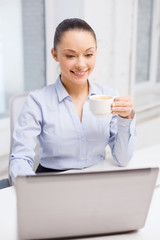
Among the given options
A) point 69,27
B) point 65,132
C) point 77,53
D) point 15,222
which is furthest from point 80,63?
point 15,222

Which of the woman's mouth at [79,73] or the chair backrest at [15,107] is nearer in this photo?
the woman's mouth at [79,73]

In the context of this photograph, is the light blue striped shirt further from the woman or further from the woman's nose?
the woman's nose

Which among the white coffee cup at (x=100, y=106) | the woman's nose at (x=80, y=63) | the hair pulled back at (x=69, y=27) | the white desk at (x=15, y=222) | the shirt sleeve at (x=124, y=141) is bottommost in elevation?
the white desk at (x=15, y=222)

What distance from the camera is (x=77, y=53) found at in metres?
1.20

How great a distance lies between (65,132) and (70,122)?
5 centimetres

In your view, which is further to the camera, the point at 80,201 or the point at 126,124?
the point at 126,124

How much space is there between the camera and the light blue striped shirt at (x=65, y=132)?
4.11 ft

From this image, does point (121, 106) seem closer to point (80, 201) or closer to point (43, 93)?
point (43, 93)

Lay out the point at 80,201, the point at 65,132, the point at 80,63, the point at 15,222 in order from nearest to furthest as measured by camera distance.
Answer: the point at 80,201 → the point at 15,222 → the point at 80,63 → the point at 65,132

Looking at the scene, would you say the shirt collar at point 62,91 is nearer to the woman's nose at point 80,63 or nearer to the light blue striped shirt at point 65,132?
the light blue striped shirt at point 65,132

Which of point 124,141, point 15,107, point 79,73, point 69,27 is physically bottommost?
point 124,141

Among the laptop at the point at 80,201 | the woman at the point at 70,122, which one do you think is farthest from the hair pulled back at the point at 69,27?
the laptop at the point at 80,201

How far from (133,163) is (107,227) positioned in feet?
1.80

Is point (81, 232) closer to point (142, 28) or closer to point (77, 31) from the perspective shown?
point (77, 31)
